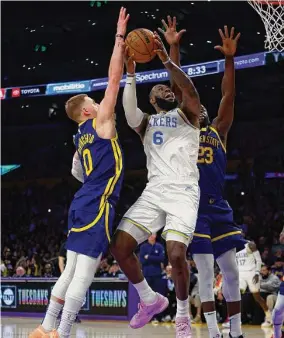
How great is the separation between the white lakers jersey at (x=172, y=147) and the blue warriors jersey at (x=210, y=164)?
510mm

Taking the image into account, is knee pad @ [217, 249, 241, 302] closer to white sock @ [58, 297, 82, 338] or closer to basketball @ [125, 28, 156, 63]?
white sock @ [58, 297, 82, 338]

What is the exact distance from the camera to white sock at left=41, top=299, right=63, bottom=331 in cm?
529

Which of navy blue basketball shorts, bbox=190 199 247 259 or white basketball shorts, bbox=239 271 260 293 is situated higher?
navy blue basketball shorts, bbox=190 199 247 259

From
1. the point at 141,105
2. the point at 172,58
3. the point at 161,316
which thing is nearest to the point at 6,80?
the point at 141,105

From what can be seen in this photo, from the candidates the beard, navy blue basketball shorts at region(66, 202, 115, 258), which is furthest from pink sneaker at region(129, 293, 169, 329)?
the beard

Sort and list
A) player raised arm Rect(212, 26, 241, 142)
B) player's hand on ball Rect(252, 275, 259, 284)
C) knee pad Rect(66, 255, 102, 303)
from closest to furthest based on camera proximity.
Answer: knee pad Rect(66, 255, 102, 303) < player raised arm Rect(212, 26, 241, 142) < player's hand on ball Rect(252, 275, 259, 284)

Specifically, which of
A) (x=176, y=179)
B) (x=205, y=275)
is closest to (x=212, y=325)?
(x=205, y=275)

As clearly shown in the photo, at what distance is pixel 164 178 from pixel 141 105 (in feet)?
54.1

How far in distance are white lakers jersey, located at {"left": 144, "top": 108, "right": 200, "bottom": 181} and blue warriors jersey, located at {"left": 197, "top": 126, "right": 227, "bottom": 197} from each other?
0.51 metres

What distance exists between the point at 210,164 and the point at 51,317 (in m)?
1.94

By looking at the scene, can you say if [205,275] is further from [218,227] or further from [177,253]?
[177,253]

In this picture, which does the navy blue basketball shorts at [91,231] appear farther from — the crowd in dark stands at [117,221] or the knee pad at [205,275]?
the crowd in dark stands at [117,221]

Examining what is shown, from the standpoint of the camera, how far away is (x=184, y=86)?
18.2 ft

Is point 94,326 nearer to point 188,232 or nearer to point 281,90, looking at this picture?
point 188,232
